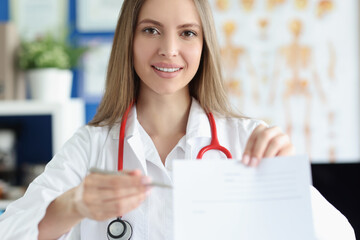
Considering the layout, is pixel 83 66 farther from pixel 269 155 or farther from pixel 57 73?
pixel 269 155

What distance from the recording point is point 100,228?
1.24 m

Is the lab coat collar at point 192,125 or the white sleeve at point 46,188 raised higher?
the lab coat collar at point 192,125

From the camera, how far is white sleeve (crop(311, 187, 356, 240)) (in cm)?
109

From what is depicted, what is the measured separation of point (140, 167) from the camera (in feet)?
4.18

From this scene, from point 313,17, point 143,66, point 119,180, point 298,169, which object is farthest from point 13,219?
point 313,17

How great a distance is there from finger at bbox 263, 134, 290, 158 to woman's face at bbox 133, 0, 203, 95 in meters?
0.39

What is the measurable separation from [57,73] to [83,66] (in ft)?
1.00

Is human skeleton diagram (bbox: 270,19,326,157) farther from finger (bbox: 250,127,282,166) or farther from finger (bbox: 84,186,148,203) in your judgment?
finger (bbox: 84,186,148,203)

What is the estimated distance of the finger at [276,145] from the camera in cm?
96

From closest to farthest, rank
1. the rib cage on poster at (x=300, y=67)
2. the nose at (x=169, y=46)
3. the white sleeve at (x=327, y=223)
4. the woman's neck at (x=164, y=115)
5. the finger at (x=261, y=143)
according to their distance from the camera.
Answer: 1. the finger at (x=261, y=143)
2. the white sleeve at (x=327, y=223)
3. the nose at (x=169, y=46)
4. the woman's neck at (x=164, y=115)
5. the rib cage on poster at (x=300, y=67)

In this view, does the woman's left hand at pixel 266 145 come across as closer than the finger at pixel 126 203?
No

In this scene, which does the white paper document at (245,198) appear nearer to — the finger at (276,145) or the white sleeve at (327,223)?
the finger at (276,145)

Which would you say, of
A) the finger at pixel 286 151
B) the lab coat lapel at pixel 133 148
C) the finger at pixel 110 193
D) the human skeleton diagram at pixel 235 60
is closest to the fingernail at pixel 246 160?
the finger at pixel 286 151

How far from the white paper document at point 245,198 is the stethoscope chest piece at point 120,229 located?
1.12 ft
